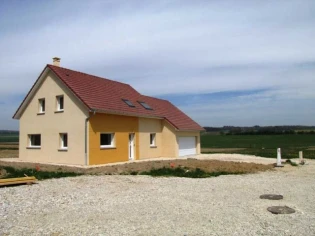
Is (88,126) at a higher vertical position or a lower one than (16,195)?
higher

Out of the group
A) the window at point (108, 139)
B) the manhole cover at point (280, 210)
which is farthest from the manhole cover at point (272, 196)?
the window at point (108, 139)

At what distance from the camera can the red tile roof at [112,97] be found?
21.0 meters

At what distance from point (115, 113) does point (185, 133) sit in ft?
29.4

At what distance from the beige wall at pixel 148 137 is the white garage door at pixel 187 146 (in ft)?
5.76

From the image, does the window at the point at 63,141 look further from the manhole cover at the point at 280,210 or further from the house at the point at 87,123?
the manhole cover at the point at 280,210

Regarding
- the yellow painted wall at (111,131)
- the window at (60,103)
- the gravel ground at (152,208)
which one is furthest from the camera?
the window at (60,103)

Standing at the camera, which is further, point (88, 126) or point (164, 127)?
point (164, 127)

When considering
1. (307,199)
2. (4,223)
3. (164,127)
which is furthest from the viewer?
(164,127)

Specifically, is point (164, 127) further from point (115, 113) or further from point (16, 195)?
point (16, 195)

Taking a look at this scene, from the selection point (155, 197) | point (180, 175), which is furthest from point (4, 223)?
point (180, 175)

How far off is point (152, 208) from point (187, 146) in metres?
21.2

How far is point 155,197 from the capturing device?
387 inches

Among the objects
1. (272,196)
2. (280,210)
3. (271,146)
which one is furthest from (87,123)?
(271,146)

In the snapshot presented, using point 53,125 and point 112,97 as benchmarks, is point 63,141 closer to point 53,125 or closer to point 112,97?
point 53,125
